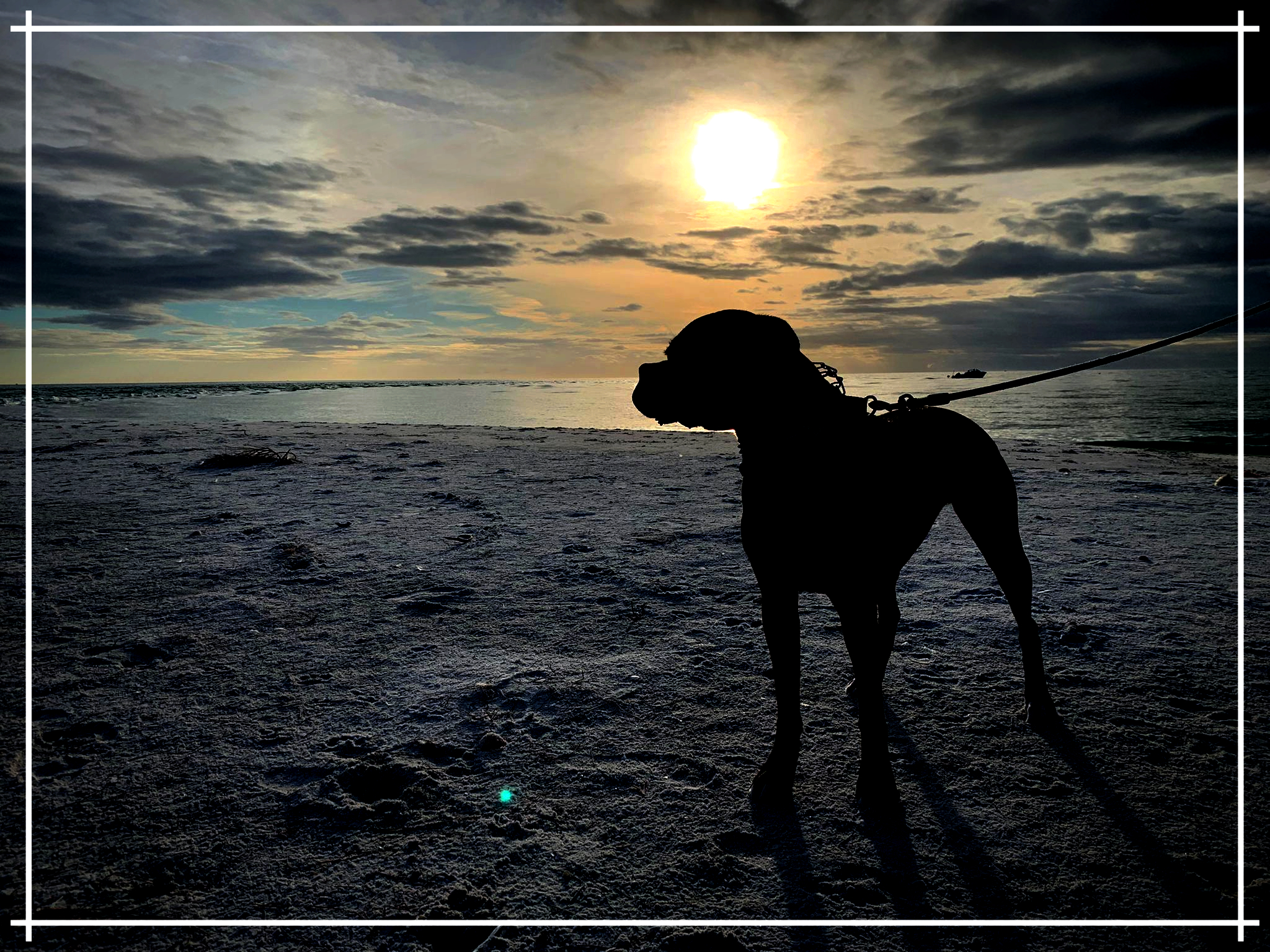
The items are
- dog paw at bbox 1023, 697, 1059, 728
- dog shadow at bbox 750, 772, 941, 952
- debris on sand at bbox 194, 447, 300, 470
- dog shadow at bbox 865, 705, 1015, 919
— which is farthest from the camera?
debris on sand at bbox 194, 447, 300, 470

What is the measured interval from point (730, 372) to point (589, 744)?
64.8 inches

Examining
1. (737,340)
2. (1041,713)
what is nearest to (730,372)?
(737,340)

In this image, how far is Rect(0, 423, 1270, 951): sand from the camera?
2.05m

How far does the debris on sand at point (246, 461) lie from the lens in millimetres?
10195

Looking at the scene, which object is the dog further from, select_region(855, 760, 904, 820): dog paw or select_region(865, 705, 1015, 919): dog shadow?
select_region(865, 705, 1015, 919): dog shadow

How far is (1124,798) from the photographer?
8.21 feet

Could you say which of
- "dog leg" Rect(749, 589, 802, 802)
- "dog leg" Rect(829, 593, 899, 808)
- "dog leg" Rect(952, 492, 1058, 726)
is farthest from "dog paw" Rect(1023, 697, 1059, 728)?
"dog leg" Rect(749, 589, 802, 802)

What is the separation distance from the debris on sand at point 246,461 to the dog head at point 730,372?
967 cm

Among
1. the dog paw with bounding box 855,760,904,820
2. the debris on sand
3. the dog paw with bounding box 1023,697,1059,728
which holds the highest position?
the debris on sand

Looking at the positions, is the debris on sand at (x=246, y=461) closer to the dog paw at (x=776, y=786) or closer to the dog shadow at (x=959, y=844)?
the dog paw at (x=776, y=786)

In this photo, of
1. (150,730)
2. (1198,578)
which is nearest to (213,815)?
(150,730)

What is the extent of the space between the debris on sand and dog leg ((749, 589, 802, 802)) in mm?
9985

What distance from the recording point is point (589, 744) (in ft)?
9.43

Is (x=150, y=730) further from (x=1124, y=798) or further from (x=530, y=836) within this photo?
(x=1124, y=798)
